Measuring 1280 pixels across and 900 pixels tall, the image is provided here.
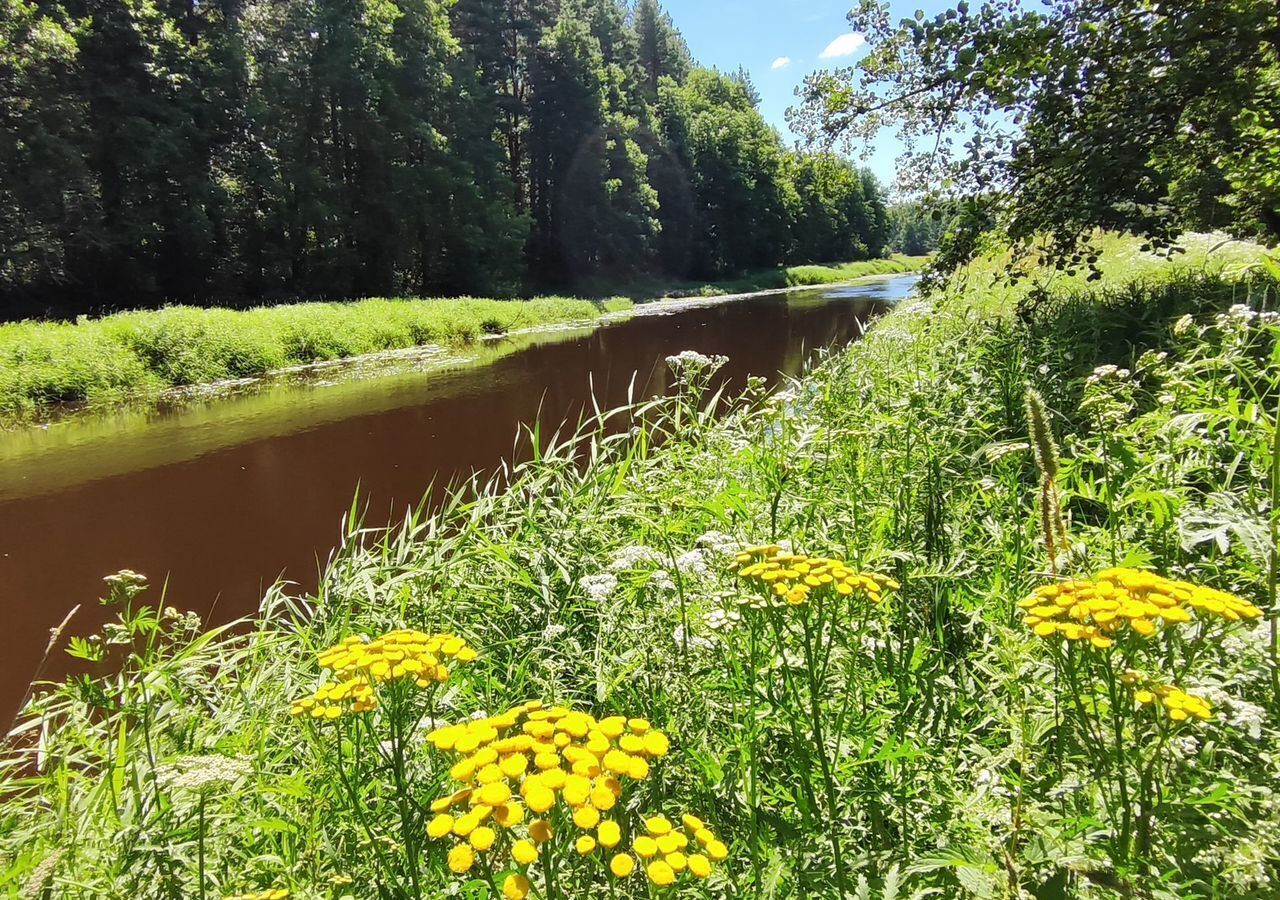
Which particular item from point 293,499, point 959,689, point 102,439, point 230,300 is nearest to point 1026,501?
point 959,689

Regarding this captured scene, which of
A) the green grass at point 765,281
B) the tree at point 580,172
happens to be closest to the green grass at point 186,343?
the green grass at point 765,281

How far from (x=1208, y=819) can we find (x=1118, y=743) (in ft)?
1.37

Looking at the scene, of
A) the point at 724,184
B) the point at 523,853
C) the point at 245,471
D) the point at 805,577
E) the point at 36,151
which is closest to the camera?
the point at 523,853

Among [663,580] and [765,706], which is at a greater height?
[663,580]

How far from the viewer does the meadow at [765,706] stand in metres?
1.06

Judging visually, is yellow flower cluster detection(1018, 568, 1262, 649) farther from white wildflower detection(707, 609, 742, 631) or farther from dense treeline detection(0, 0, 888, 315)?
dense treeline detection(0, 0, 888, 315)

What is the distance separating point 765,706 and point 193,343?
1502 centimetres

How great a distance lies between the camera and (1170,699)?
39.2 inches

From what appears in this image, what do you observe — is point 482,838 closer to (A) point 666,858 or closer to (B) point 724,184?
(A) point 666,858

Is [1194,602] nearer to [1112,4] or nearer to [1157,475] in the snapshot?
[1157,475]

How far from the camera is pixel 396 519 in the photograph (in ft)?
18.3

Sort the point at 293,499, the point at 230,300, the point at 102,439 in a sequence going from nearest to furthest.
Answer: the point at 293,499 → the point at 102,439 → the point at 230,300

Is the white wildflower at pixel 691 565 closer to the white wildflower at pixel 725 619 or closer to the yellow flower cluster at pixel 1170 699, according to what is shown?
the white wildflower at pixel 725 619

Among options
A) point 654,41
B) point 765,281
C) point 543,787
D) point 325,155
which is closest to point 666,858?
point 543,787
